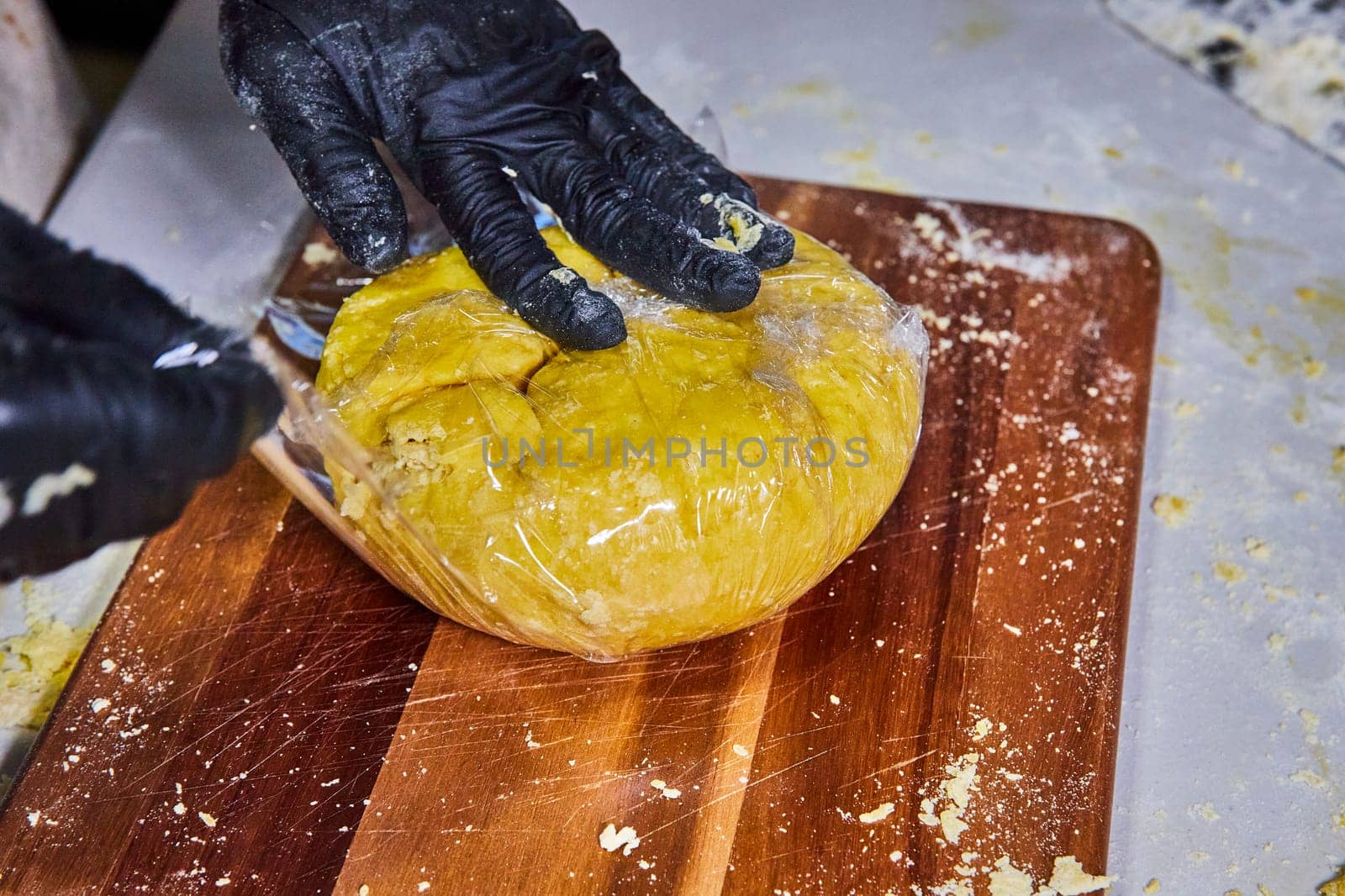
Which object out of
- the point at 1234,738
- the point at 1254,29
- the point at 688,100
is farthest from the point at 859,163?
the point at 1234,738

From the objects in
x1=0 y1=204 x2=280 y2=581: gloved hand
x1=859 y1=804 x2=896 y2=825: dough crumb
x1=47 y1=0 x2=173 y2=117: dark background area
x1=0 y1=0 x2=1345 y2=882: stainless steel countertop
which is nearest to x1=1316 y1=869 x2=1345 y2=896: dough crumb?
x1=0 y1=0 x2=1345 y2=882: stainless steel countertop

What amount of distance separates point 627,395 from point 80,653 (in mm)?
857

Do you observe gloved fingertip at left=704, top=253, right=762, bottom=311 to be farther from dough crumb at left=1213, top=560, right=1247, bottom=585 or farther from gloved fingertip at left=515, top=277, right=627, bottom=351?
dough crumb at left=1213, top=560, right=1247, bottom=585

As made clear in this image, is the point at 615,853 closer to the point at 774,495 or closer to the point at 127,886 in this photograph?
the point at 774,495

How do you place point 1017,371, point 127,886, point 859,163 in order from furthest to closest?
point 859,163 < point 1017,371 < point 127,886

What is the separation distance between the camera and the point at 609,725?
1.42 meters

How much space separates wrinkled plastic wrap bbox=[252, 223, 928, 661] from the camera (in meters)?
1.29

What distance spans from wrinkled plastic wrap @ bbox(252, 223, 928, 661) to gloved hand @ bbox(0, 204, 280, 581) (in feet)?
0.57

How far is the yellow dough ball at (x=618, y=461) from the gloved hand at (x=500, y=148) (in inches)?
2.8

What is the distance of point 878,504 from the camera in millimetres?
1445

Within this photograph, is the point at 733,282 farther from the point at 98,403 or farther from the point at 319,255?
the point at 319,255

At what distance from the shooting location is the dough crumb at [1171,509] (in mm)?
1728

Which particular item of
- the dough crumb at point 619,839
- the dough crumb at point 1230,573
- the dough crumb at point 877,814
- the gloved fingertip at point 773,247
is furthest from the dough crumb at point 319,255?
the dough crumb at point 1230,573

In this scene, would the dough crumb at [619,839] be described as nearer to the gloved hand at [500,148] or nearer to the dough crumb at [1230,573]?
the gloved hand at [500,148]
